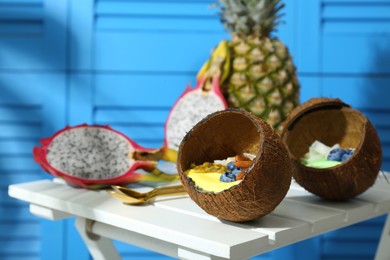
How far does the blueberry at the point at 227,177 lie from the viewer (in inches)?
42.6

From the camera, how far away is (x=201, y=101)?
5.48ft

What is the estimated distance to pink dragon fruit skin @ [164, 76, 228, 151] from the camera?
162cm

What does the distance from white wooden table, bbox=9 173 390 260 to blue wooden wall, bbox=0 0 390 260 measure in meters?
0.89

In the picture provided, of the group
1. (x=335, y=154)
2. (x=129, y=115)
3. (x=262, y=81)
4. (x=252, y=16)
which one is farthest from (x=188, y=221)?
(x=129, y=115)

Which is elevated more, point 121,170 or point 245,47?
point 245,47

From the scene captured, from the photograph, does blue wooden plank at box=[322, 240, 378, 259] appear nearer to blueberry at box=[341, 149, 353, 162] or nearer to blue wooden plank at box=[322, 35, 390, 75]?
blue wooden plank at box=[322, 35, 390, 75]

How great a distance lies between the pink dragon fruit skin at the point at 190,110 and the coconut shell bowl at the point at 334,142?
31cm

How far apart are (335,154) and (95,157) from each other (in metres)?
0.51

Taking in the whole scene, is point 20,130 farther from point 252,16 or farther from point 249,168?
point 249,168

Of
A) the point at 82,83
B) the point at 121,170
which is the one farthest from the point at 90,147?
the point at 82,83

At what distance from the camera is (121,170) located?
141 cm

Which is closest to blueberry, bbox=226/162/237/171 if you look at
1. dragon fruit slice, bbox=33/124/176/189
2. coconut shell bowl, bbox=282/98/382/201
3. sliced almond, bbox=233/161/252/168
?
sliced almond, bbox=233/161/252/168

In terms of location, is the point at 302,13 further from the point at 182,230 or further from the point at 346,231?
the point at 182,230

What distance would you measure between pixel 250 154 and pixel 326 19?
125cm
